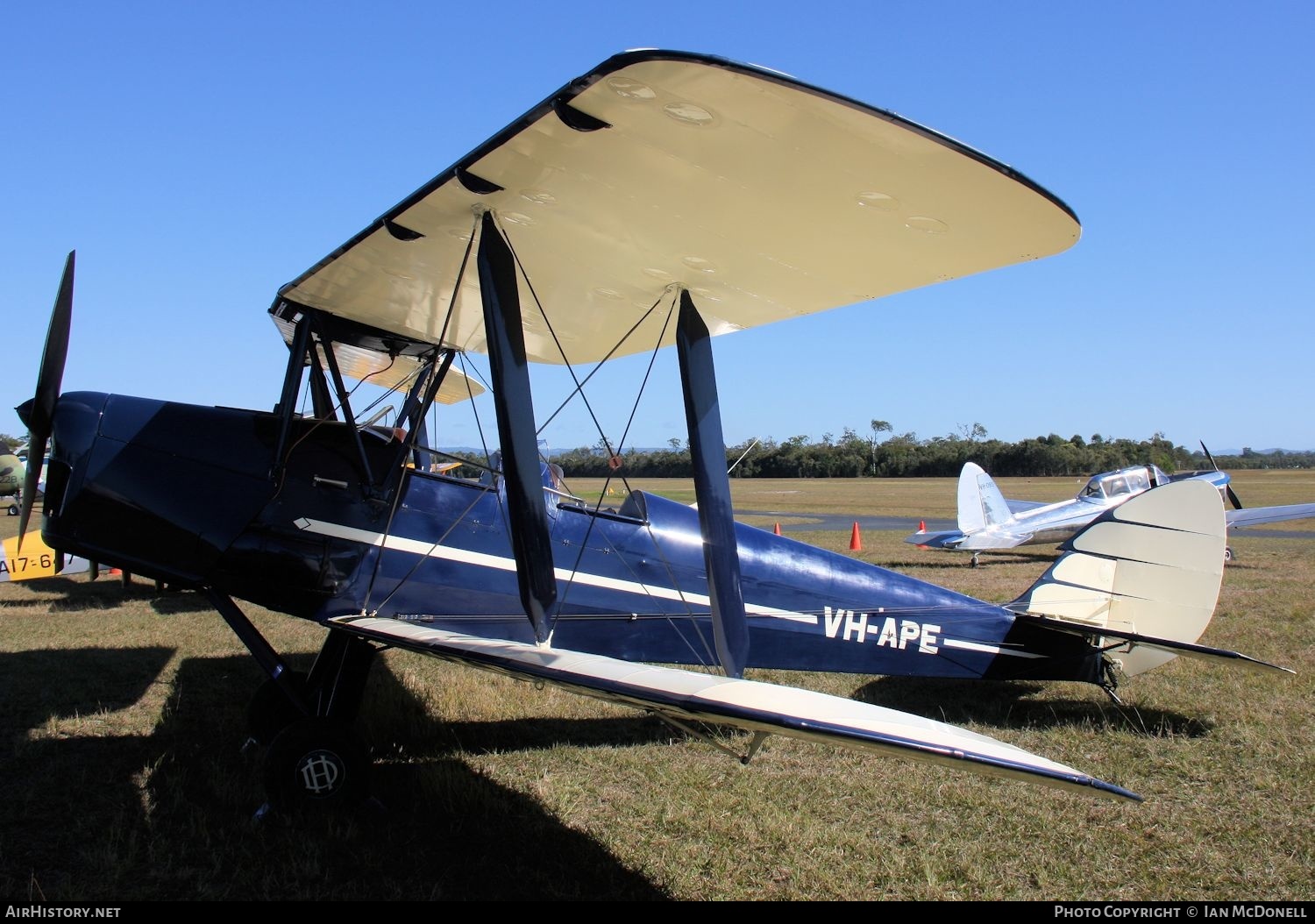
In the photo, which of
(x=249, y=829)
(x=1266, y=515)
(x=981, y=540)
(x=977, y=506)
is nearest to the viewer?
(x=249, y=829)

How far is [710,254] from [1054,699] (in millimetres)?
3909

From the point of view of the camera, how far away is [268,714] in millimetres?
4934

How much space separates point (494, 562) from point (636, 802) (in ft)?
4.80

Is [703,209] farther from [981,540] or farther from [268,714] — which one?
[981,540]

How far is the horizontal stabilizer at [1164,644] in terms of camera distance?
4.29 meters

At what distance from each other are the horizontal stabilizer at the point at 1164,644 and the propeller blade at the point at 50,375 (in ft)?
18.3

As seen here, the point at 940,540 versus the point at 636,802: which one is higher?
the point at 940,540

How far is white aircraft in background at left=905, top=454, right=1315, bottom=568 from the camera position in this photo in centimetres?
1472

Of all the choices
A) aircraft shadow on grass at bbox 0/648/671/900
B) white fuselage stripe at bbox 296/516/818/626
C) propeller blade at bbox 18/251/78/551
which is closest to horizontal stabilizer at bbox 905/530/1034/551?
white fuselage stripe at bbox 296/516/818/626

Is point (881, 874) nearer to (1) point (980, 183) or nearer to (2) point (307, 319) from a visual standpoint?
(1) point (980, 183)

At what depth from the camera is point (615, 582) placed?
4.74m

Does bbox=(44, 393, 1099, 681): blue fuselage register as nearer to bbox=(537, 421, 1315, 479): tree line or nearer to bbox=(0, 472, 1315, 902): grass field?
bbox=(0, 472, 1315, 902): grass field

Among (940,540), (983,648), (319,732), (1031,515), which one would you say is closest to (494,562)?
(319,732)

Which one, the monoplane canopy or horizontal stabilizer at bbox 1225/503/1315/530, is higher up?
the monoplane canopy
